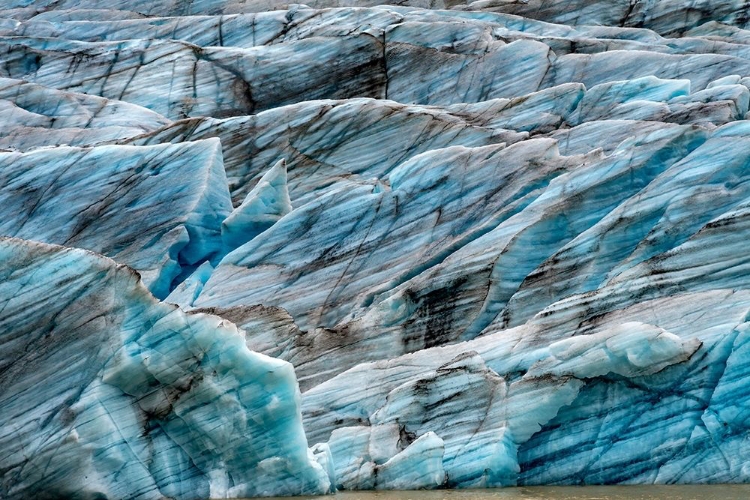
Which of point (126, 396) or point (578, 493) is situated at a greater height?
point (126, 396)

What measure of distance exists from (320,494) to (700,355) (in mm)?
7068

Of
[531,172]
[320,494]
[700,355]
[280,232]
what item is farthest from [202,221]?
[700,355]

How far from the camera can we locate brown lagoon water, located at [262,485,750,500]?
61.8ft

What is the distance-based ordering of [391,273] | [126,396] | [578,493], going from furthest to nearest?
1. [391,273]
2. [126,396]
3. [578,493]

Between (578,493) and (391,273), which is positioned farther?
(391,273)

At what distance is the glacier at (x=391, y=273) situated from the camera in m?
20.8

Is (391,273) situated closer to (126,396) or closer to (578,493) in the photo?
(126,396)

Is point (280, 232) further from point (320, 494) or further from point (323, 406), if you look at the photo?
point (320, 494)

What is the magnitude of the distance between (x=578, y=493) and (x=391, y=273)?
899cm

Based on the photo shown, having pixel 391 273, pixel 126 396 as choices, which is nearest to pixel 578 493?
pixel 126 396

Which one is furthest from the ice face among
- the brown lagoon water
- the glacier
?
the brown lagoon water

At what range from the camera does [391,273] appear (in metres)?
27.4

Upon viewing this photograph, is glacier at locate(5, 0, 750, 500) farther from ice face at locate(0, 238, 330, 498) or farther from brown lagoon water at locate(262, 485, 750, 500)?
brown lagoon water at locate(262, 485, 750, 500)

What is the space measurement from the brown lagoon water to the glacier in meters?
0.48
